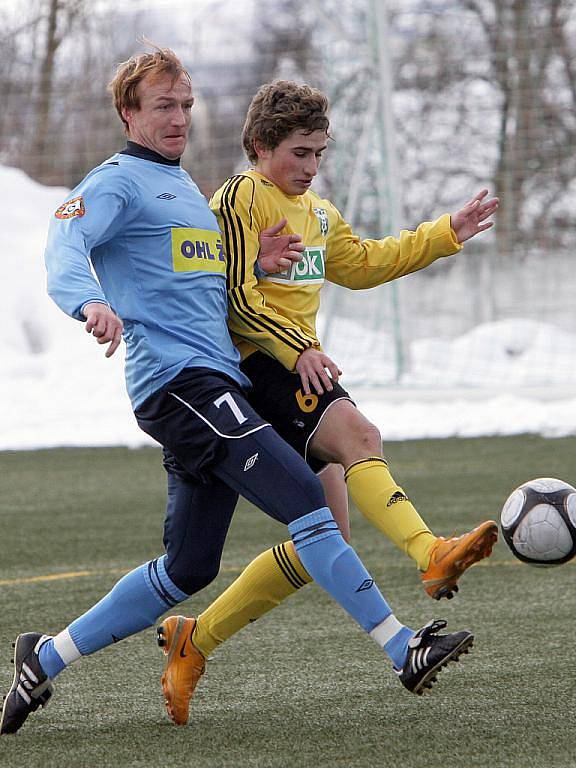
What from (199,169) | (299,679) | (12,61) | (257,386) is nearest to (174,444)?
(257,386)

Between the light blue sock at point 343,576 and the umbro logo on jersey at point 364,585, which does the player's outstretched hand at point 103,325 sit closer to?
the light blue sock at point 343,576

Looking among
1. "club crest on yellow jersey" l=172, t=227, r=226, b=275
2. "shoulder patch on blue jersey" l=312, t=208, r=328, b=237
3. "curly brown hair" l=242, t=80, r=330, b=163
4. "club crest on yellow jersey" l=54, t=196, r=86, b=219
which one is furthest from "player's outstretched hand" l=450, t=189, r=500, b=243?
"club crest on yellow jersey" l=54, t=196, r=86, b=219

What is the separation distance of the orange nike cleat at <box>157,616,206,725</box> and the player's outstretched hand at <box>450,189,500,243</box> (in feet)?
→ 4.95

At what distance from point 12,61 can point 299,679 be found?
48.8 ft

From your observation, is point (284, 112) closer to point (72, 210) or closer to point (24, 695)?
point (72, 210)

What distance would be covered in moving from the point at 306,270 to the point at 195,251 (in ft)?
1.48

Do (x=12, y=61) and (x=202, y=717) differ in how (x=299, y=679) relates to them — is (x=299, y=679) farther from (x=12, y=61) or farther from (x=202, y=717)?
(x=12, y=61)

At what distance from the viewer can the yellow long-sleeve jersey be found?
3.88 m

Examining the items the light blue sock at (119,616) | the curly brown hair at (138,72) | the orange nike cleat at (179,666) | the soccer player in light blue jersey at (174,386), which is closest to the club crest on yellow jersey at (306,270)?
the soccer player in light blue jersey at (174,386)

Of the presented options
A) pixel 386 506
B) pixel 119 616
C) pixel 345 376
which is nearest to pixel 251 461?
pixel 386 506

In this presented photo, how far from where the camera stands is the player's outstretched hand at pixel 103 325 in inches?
128

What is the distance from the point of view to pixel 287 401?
3.89m

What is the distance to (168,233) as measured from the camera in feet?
12.3

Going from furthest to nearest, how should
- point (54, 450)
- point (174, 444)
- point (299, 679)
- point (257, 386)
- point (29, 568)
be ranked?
point (54, 450)
point (29, 568)
point (299, 679)
point (257, 386)
point (174, 444)
